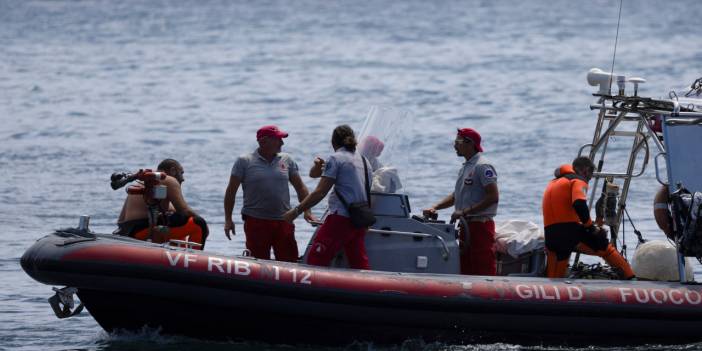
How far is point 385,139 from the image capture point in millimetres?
9914

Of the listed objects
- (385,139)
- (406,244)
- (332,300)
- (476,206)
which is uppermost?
(385,139)

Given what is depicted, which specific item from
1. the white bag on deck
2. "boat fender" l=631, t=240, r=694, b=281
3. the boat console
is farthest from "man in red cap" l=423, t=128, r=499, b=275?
"boat fender" l=631, t=240, r=694, b=281

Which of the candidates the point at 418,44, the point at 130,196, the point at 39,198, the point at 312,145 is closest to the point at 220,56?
the point at 418,44

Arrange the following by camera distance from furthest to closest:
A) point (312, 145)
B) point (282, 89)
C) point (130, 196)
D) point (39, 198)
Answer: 1. point (282, 89)
2. point (312, 145)
3. point (39, 198)
4. point (130, 196)

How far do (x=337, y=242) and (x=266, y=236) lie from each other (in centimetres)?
71

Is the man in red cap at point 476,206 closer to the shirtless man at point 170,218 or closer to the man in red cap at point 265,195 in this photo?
the man in red cap at point 265,195

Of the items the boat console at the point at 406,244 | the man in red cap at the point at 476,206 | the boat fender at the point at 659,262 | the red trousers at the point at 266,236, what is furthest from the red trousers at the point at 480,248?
the red trousers at the point at 266,236

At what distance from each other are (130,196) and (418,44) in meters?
33.8

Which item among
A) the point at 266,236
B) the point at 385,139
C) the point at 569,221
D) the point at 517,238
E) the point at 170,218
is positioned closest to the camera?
the point at 569,221

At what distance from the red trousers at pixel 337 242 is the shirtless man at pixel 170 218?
927 millimetres

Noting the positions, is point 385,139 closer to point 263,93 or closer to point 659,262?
point 659,262

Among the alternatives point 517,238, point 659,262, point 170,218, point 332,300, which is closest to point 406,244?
point 332,300

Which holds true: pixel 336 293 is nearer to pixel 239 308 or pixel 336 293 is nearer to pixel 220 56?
pixel 239 308

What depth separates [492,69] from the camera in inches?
1379
